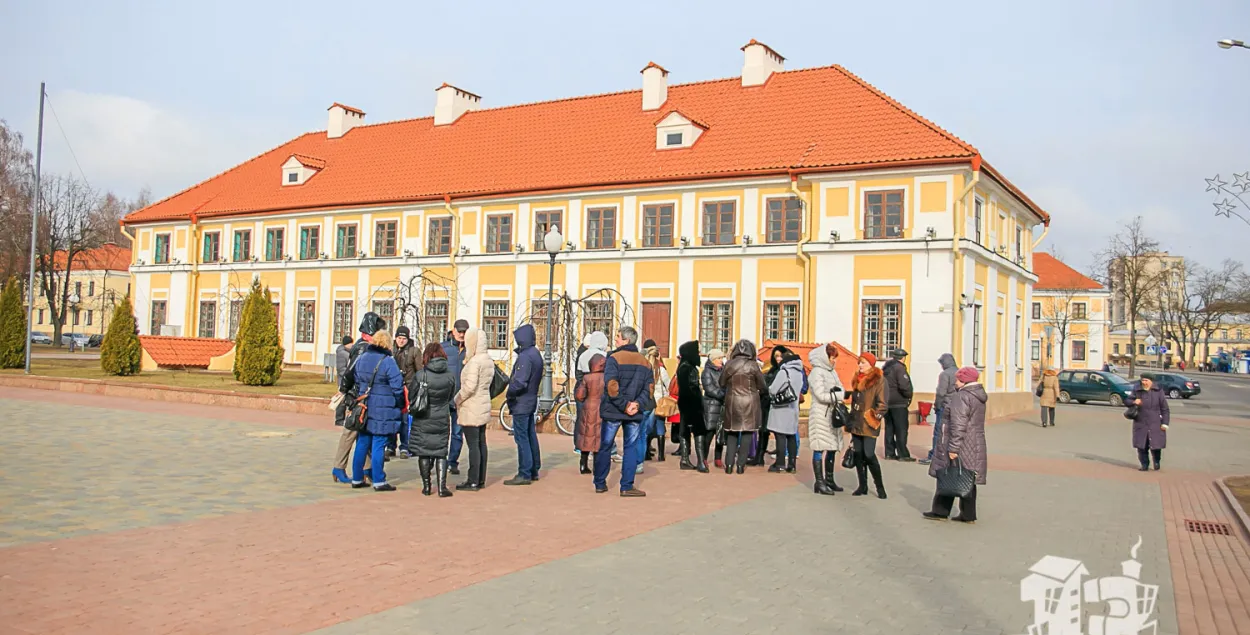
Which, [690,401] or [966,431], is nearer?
[966,431]

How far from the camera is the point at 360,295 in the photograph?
3806 cm

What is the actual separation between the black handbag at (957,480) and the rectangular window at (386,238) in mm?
29853

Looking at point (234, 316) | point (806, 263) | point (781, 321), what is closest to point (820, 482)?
point (806, 263)

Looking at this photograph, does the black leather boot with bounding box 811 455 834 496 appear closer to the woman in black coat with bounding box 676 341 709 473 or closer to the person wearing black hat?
the woman in black coat with bounding box 676 341 709 473

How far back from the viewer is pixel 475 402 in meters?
11.3

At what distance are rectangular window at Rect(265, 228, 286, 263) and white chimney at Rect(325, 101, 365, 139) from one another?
6215 millimetres

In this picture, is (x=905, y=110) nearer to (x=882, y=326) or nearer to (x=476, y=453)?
(x=882, y=326)

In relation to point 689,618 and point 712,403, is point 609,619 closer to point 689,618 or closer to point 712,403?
point 689,618

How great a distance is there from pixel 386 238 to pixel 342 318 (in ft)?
12.3

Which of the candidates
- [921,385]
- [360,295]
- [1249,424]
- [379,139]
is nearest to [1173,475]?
[921,385]

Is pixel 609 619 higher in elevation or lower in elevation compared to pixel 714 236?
lower

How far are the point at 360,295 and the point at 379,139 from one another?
26.6 feet

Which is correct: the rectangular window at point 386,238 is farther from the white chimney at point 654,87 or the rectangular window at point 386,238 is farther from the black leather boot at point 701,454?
the black leather boot at point 701,454

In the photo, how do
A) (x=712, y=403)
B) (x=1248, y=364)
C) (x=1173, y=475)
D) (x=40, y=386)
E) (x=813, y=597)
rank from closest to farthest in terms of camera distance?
(x=813, y=597), (x=712, y=403), (x=1173, y=475), (x=40, y=386), (x=1248, y=364)
